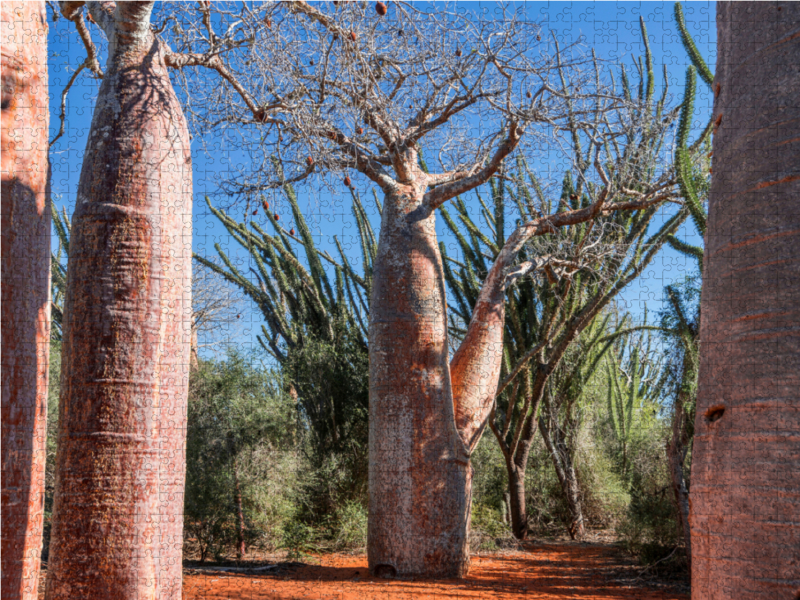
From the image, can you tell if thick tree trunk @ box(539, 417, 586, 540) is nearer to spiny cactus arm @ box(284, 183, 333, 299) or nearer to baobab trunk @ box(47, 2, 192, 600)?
spiny cactus arm @ box(284, 183, 333, 299)

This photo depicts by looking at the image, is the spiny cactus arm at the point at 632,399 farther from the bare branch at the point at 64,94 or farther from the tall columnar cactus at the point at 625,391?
the bare branch at the point at 64,94

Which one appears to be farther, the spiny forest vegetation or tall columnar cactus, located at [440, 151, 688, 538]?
tall columnar cactus, located at [440, 151, 688, 538]

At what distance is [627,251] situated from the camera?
8008mm

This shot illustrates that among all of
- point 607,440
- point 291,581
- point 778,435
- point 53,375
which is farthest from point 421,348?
point 607,440

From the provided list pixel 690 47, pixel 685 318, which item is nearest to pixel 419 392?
pixel 685 318

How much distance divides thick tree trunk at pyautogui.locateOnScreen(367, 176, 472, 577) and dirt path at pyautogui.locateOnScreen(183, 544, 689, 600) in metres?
0.27

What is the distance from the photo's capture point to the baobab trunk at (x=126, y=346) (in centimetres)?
279

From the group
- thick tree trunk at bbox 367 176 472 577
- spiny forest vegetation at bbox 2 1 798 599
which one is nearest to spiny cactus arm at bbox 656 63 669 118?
spiny forest vegetation at bbox 2 1 798 599

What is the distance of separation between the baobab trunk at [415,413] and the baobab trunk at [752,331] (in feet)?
9.62

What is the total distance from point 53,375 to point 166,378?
674 centimetres

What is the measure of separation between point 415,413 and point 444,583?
1304 millimetres

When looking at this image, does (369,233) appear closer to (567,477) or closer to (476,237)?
(476,237)

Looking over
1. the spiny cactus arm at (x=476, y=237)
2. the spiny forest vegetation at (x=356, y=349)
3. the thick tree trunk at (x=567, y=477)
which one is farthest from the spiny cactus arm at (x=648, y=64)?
the thick tree trunk at (x=567, y=477)

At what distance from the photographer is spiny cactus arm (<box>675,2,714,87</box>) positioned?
573cm
